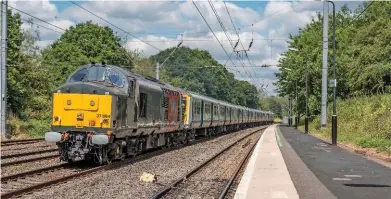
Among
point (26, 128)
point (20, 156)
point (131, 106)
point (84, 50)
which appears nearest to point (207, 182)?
point (131, 106)

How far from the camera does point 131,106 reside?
1864cm

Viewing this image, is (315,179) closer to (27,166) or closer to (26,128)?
(27,166)

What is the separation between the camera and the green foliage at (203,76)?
115 m

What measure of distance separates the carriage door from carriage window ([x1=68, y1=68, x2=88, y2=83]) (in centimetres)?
150

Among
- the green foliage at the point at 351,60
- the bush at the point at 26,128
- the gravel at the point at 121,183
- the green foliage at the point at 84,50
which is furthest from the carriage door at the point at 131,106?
the green foliage at the point at 84,50

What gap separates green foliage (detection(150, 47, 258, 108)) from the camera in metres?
115

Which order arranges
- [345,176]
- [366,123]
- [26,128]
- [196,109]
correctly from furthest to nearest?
[26,128], [366,123], [196,109], [345,176]

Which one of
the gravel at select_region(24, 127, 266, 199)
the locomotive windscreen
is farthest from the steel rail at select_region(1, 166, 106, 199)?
the locomotive windscreen

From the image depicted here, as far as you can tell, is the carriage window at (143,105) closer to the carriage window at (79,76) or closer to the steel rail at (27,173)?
the carriage window at (79,76)

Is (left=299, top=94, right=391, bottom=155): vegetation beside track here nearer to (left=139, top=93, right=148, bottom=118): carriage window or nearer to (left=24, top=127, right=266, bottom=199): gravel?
(left=139, top=93, right=148, bottom=118): carriage window

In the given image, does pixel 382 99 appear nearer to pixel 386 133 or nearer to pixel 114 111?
pixel 386 133

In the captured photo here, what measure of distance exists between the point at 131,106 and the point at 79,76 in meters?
1.98

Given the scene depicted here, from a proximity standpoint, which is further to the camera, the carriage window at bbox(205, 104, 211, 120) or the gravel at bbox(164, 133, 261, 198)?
the carriage window at bbox(205, 104, 211, 120)

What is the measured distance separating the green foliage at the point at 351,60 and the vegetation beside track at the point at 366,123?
11.0ft
